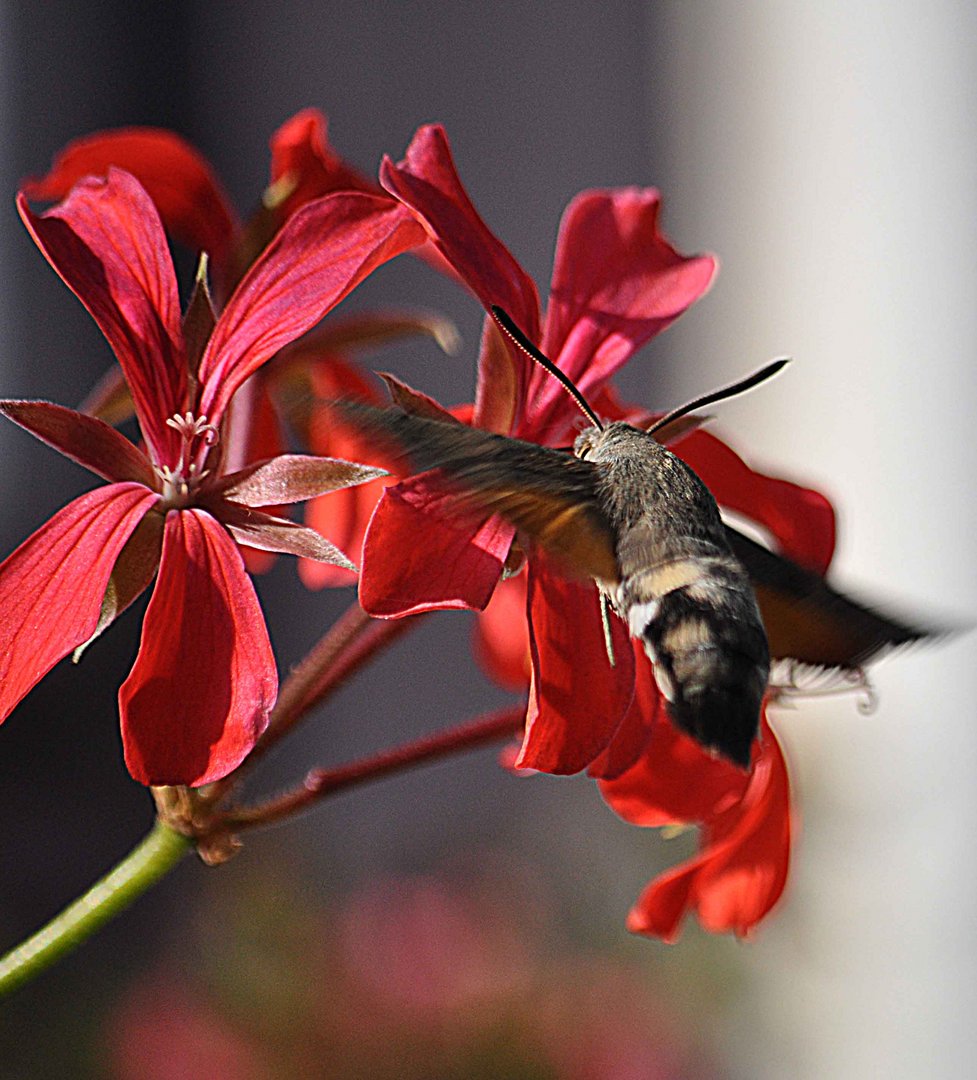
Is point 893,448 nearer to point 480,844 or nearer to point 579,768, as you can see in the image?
point 480,844

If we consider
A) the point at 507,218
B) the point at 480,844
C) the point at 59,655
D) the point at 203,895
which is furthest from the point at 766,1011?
the point at 59,655

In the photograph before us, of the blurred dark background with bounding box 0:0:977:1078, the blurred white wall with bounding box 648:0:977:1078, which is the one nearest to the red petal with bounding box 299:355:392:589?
the blurred dark background with bounding box 0:0:977:1078

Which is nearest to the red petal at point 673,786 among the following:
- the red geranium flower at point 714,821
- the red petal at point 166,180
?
the red geranium flower at point 714,821

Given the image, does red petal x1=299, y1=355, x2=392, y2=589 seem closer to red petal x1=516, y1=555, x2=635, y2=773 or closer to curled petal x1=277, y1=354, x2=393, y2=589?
curled petal x1=277, y1=354, x2=393, y2=589

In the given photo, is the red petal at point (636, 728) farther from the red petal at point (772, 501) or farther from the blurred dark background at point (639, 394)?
the blurred dark background at point (639, 394)

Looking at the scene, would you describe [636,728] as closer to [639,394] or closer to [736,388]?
[736,388]

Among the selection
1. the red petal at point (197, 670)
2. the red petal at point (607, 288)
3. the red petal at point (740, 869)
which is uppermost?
the red petal at point (607, 288)
